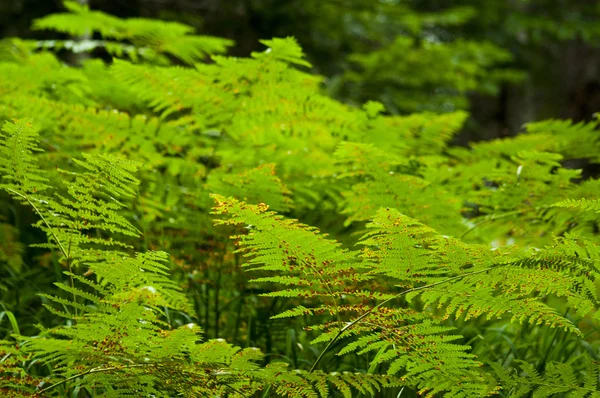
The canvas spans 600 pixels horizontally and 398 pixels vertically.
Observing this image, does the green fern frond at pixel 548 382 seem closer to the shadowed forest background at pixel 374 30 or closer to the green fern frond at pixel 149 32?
the green fern frond at pixel 149 32

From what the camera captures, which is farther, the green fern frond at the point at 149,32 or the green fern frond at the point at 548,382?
the green fern frond at the point at 149,32

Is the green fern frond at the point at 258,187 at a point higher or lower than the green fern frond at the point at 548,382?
higher

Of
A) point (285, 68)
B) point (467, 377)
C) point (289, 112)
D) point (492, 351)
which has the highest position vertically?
point (285, 68)

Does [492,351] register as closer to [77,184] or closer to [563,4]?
[77,184]

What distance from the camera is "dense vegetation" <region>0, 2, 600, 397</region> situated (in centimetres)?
139

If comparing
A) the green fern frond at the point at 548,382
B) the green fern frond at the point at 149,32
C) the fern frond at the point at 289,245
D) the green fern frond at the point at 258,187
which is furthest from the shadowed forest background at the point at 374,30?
the green fern frond at the point at 548,382

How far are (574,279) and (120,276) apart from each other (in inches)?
39.4

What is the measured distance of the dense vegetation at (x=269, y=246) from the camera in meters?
1.39

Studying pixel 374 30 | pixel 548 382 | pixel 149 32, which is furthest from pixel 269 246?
pixel 374 30

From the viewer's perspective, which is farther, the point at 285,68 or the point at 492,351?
the point at 285,68

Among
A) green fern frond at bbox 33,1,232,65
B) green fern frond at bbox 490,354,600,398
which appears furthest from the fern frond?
green fern frond at bbox 33,1,232,65

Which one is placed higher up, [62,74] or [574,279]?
[62,74]

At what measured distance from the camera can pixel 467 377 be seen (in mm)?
1380

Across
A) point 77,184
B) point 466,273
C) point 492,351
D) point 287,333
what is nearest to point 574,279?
point 466,273
